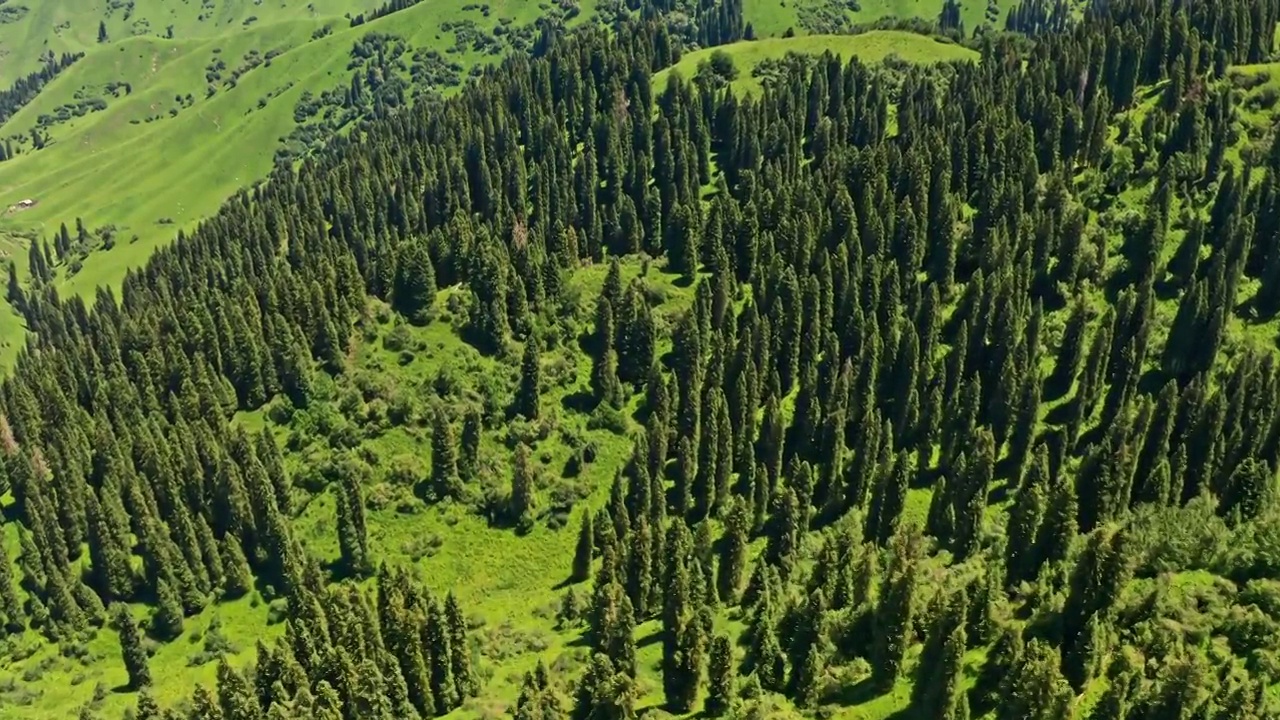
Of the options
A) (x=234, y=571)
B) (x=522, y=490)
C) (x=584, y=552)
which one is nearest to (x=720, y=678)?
(x=584, y=552)

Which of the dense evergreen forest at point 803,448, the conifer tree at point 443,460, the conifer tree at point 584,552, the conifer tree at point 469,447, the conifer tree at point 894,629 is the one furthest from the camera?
the conifer tree at point 469,447

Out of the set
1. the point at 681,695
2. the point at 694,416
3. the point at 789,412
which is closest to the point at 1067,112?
the point at 789,412

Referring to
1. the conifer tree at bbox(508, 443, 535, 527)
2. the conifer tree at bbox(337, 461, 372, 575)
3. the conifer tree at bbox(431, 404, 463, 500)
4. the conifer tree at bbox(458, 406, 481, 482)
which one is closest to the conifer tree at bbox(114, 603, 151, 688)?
the conifer tree at bbox(337, 461, 372, 575)

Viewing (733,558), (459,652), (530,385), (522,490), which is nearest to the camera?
(459,652)

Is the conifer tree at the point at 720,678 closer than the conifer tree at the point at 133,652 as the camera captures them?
Yes

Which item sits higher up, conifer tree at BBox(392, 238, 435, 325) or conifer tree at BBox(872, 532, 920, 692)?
conifer tree at BBox(392, 238, 435, 325)

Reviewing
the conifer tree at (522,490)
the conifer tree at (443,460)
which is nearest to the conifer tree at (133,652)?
the conifer tree at (443,460)

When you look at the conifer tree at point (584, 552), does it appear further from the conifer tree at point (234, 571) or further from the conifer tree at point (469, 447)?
the conifer tree at point (234, 571)

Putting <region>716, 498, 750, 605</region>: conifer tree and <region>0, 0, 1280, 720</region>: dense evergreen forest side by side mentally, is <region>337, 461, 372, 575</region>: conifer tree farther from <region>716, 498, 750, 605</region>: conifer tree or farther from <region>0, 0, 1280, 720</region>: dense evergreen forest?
<region>716, 498, 750, 605</region>: conifer tree

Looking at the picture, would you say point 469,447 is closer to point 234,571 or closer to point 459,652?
point 234,571
